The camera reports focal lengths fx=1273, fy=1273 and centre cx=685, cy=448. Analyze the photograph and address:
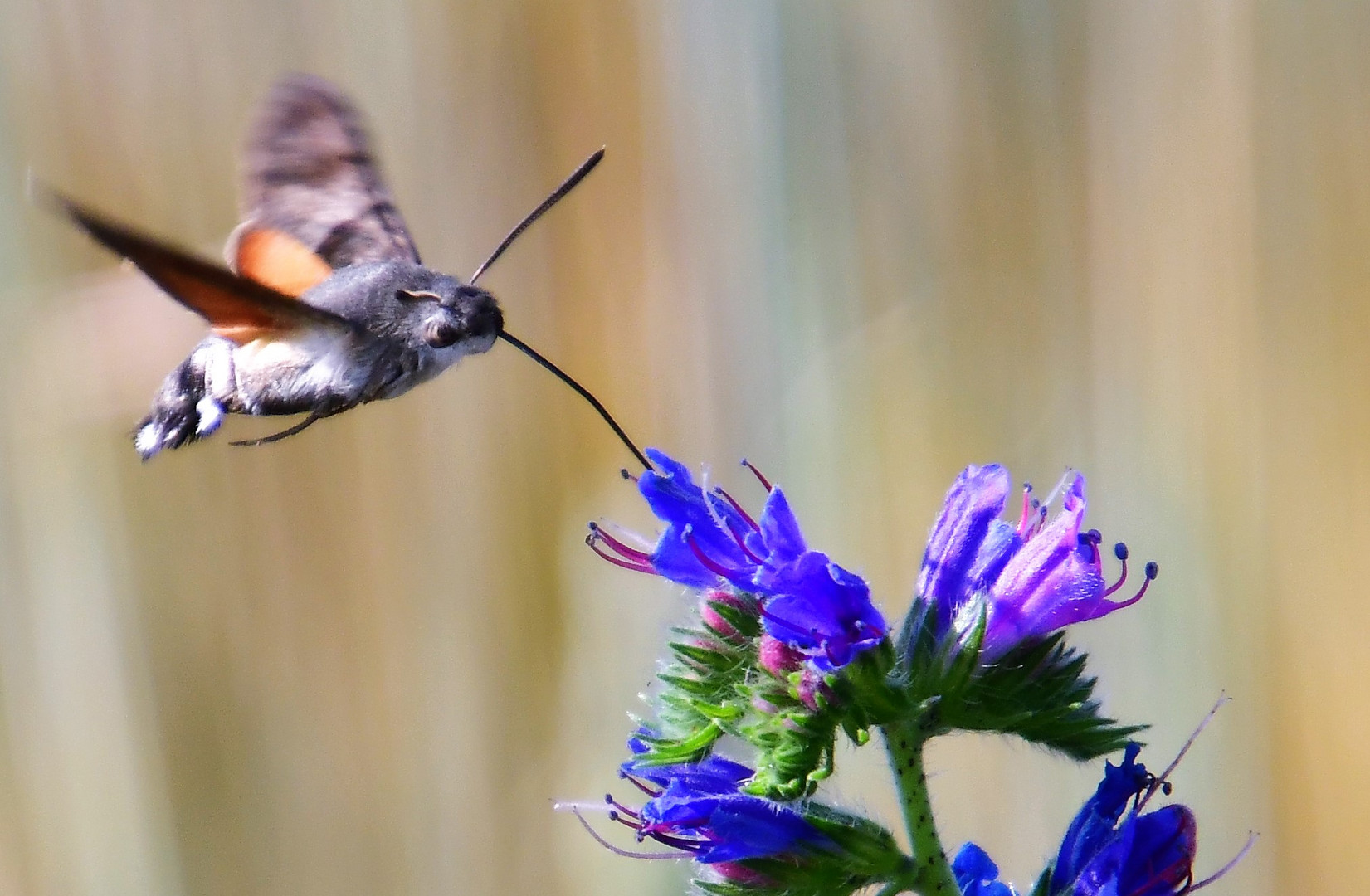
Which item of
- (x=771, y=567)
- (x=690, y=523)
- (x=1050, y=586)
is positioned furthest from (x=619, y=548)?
(x=1050, y=586)

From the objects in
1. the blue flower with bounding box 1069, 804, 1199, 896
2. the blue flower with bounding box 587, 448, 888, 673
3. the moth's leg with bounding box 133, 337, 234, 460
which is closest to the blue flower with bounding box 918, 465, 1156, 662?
the blue flower with bounding box 587, 448, 888, 673

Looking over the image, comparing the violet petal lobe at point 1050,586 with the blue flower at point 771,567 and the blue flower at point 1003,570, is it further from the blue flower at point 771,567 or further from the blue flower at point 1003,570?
the blue flower at point 771,567

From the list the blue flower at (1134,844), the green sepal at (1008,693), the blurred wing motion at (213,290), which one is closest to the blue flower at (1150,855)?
the blue flower at (1134,844)

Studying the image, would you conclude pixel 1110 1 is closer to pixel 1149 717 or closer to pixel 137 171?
pixel 1149 717

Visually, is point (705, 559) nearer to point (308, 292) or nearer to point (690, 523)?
point (690, 523)

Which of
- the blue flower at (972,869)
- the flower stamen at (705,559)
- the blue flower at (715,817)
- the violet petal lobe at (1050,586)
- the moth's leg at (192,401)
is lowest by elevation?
the blue flower at (972,869)

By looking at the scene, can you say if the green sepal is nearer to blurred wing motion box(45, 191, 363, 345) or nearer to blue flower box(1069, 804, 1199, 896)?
blue flower box(1069, 804, 1199, 896)

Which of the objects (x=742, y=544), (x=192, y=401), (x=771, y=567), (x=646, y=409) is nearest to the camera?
(x=771, y=567)
